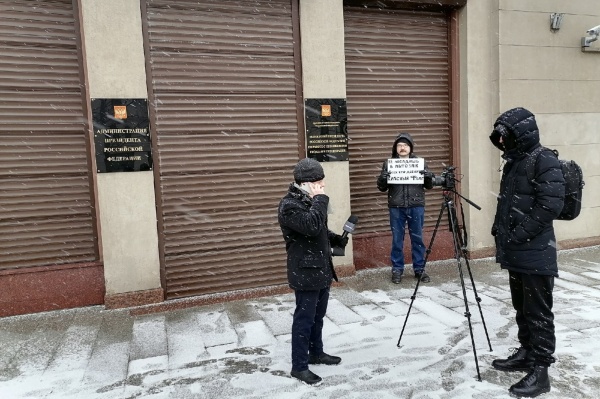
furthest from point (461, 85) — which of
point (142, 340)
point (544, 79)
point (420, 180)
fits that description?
point (142, 340)

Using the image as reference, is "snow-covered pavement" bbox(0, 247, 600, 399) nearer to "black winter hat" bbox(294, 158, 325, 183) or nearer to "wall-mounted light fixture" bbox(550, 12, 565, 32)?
"black winter hat" bbox(294, 158, 325, 183)

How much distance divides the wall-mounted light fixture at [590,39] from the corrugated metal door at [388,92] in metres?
2.56

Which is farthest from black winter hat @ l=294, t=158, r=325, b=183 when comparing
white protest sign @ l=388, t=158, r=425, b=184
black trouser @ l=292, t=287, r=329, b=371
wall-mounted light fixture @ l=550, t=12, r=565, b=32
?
wall-mounted light fixture @ l=550, t=12, r=565, b=32

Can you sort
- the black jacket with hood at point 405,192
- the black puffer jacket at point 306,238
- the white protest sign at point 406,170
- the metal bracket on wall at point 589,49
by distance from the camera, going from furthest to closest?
the metal bracket on wall at point 589,49
the black jacket with hood at point 405,192
the white protest sign at point 406,170
the black puffer jacket at point 306,238

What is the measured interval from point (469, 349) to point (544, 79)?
574cm

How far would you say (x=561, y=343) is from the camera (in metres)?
4.44

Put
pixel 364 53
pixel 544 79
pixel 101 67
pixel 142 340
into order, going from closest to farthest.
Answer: pixel 142 340 < pixel 101 67 < pixel 364 53 < pixel 544 79

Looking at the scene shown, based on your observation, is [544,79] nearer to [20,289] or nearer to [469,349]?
[469,349]

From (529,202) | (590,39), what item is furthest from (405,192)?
(590,39)

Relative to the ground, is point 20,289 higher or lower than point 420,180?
lower

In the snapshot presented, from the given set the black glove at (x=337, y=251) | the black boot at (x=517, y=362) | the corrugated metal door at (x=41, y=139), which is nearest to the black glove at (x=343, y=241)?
the black glove at (x=337, y=251)

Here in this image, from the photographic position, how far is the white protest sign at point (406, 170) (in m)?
6.59

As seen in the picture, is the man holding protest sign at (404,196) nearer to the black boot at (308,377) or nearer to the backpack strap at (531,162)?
the backpack strap at (531,162)

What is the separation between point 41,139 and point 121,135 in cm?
107
